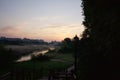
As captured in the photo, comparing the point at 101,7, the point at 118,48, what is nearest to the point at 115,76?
the point at 118,48

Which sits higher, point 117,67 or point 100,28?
point 100,28

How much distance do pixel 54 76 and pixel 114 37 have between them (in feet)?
19.9

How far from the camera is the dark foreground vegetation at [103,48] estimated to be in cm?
1802

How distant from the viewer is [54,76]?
1956cm

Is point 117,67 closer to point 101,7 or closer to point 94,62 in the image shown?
point 94,62

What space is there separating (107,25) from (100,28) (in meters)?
1.67

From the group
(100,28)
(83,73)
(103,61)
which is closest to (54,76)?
(83,73)

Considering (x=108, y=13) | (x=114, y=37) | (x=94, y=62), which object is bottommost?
(x=94, y=62)

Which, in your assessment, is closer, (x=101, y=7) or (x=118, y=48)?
(x=118, y=48)

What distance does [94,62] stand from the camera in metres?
19.8

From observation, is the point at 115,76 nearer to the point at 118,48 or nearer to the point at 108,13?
the point at 118,48

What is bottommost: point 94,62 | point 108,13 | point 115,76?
point 115,76

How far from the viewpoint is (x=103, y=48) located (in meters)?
20.0

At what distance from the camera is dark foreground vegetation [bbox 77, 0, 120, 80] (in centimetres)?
1802
